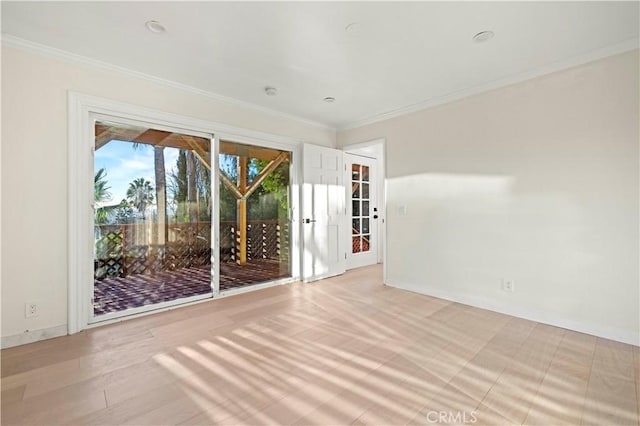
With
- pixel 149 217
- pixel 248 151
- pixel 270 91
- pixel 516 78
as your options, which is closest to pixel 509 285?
pixel 516 78

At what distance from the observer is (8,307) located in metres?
2.29

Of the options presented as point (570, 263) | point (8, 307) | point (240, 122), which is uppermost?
point (240, 122)

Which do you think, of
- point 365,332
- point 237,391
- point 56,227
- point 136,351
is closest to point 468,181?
point 365,332

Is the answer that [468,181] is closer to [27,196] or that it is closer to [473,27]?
[473,27]

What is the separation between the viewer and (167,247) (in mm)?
3326

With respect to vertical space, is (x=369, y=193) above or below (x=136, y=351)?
above

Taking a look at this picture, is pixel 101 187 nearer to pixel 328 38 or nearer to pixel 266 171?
pixel 266 171

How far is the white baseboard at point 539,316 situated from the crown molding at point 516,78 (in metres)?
2.32

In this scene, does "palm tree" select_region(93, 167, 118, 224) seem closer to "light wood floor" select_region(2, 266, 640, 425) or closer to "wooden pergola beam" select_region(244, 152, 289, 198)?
"light wood floor" select_region(2, 266, 640, 425)

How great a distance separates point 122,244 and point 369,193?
13.9 ft

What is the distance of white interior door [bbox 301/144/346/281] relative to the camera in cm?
436

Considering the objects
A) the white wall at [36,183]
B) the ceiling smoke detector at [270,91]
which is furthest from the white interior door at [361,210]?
the white wall at [36,183]

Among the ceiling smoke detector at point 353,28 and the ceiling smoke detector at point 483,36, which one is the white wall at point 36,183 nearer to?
the ceiling smoke detector at point 353,28

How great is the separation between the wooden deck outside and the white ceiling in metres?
2.17
